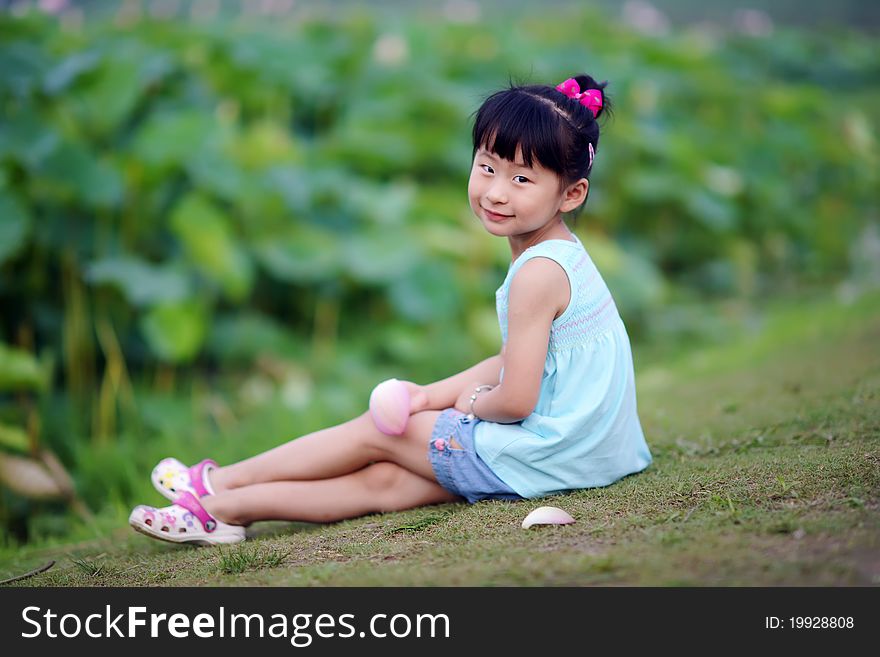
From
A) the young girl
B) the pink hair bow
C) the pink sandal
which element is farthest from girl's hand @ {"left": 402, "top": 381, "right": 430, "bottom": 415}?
the pink hair bow

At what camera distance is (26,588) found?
82.5 inches

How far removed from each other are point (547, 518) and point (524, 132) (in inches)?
29.8

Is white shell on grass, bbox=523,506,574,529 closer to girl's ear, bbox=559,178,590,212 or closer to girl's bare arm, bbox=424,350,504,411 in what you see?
girl's bare arm, bbox=424,350,504,411

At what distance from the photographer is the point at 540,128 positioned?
2.11 m

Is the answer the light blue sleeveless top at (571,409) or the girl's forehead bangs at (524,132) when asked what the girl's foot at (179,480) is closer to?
the light blue sleeveless top at (571,409)

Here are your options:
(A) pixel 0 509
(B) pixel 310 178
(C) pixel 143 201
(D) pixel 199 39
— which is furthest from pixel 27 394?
(D) pixel 199 39

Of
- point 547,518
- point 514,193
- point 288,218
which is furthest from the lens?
point 288,218

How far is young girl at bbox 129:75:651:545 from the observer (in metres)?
2.13

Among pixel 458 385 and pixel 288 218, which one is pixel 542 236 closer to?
pixel 458 385

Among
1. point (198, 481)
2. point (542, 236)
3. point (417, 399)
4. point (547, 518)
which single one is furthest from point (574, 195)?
point (198, 481)

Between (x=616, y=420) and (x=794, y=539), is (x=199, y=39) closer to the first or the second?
(x=616, y=420)

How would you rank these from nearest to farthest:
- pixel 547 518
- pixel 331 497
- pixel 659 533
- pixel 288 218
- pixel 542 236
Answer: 1. pixel 659 533
2. pixel 547 518
3. pixel 542 236
4. pixel 331 497
5. pixel 288 218

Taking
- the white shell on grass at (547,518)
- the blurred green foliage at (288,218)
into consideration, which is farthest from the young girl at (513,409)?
the blurred green foliage at (288,218)

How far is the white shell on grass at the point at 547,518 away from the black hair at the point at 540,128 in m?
0.67
